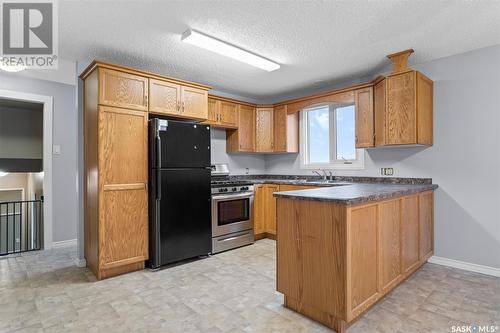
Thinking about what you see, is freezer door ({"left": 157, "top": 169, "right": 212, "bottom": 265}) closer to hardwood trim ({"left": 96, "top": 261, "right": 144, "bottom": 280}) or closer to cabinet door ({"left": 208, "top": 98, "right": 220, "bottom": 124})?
hardwood trim ({"left": 96, "top": 261, "right": 144, "bottom": 280})

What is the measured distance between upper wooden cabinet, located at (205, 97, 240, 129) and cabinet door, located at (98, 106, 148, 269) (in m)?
1.34

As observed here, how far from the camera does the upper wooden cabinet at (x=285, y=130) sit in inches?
188

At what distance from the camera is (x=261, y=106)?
494cm

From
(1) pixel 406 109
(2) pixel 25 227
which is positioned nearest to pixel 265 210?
(1) pixel 406 109

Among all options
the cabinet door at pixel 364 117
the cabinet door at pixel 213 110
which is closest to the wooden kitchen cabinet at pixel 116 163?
the cabinet door at pixel 213 110

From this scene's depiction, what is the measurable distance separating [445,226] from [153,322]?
3.31 m

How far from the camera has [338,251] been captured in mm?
1870

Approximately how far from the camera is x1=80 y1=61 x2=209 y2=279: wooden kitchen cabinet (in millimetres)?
2840

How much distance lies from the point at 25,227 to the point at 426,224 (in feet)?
25.2

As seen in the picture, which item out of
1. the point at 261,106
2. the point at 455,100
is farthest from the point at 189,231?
the point at 455,100

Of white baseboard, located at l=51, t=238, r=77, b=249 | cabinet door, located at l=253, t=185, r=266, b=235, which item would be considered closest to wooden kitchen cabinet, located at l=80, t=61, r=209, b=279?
white baseboard, located at l=51, t=238, r=77, b=249

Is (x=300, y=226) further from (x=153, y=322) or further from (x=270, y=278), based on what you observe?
(x=153, y=322)

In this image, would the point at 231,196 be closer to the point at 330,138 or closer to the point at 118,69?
the point at 330,138

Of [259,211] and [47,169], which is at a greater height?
[47,169]
